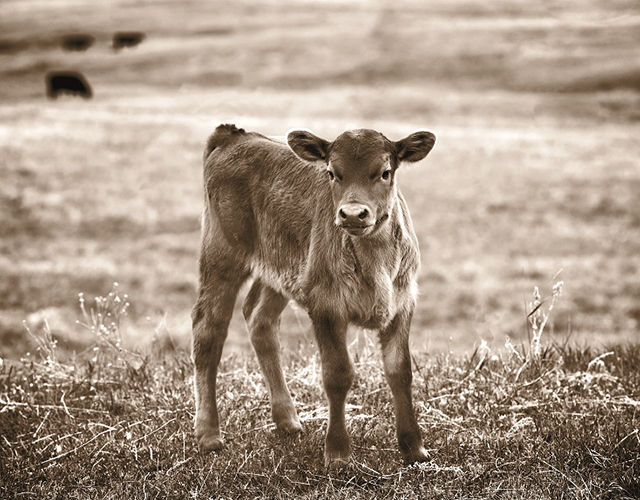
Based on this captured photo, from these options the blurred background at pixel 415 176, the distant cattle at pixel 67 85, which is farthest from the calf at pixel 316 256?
the distant cattle at pixel 67 85

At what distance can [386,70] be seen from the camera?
188 ft

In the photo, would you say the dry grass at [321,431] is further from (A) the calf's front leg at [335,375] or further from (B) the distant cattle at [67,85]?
(B) the distant cattle at [67,85]

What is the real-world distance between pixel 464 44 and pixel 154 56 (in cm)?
2278

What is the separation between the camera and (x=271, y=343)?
271 inches

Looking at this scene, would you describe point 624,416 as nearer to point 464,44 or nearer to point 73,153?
point 73,153

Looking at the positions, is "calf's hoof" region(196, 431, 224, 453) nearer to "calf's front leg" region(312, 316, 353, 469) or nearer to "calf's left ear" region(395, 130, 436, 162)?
"calf's front leg" region(312, 316, 353, 469)

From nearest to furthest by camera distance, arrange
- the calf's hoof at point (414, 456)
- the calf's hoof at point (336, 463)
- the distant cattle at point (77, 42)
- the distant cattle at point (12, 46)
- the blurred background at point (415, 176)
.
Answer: the calf's hoof at point (336, 463)
the calf's hoof at point (414, 456)
the blurred background at point (415, 176)
the distant cattle at point (12, 46)
the distant cattle at point (77, 42)

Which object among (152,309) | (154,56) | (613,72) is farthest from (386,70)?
(152,309)

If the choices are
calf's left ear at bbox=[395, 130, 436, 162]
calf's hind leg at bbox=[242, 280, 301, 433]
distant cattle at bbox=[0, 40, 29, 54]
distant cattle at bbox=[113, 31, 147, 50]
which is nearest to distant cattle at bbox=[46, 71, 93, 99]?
distant cattle at bbox=[0, 40, 29, 54]

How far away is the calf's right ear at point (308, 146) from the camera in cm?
610

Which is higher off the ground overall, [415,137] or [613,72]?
[415,137]

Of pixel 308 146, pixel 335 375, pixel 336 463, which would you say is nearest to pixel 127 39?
pixel 308 146

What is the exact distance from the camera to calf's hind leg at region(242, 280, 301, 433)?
6.46 m

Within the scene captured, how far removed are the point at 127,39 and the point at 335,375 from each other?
72984 mm
